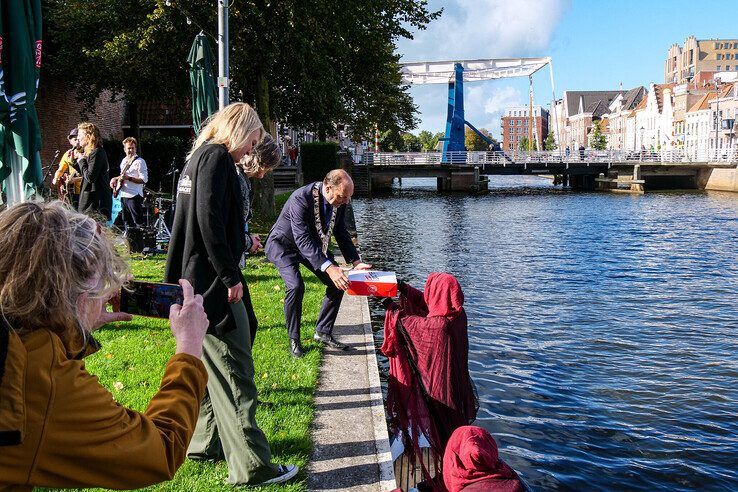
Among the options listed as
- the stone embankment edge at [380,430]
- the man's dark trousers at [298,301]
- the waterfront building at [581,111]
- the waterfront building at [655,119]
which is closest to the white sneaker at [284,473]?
the stone embankment edge at [380,430]

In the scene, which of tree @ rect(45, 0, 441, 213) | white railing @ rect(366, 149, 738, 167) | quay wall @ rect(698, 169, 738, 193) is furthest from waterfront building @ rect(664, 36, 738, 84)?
tree @ rect(45, 0, 441, 213)

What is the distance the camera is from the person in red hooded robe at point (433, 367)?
4.84 meters

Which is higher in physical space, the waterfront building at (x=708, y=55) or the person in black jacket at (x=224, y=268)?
the waterfront building at (x=708, y=55)

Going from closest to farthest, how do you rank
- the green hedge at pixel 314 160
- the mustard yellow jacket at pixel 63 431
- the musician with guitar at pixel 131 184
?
the mustard yellow jacket at pixel 63 431 < the musician with guitar at pixel 131 184 < the green hedge at pixel 314 160

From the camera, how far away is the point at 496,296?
44.4ft

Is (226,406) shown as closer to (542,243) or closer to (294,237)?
(294,237)

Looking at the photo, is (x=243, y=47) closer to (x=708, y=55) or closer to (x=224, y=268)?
(x=224, y=268)

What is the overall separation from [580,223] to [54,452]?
2989cm

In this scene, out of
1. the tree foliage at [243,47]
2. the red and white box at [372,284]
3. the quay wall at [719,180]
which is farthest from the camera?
the quay wall at [719,180]

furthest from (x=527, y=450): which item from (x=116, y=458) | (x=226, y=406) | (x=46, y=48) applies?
(x=46, y=48)

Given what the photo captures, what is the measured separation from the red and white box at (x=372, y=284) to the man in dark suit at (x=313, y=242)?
0.70 m

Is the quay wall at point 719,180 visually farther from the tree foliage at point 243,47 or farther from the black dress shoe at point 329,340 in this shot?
the black dress shoe at point 329,340

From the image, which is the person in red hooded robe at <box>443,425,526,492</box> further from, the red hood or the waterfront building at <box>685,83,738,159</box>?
the waterfront building at <box>685,83,738,159</box>

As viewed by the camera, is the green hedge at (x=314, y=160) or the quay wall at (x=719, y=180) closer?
the green hedge at (x=314, y=160)
